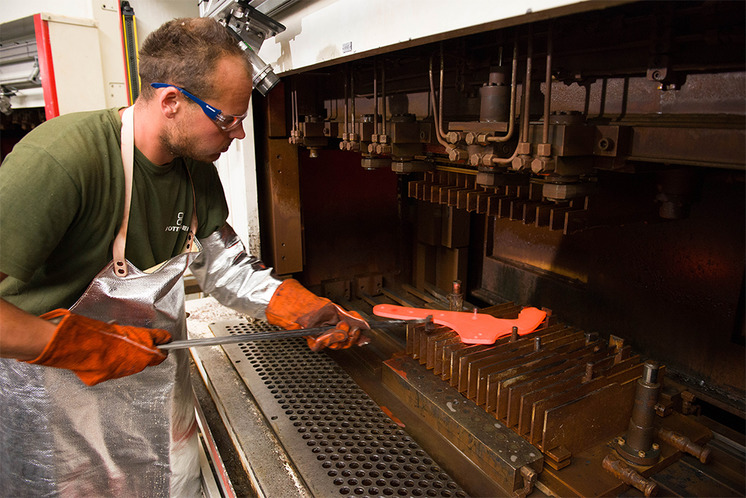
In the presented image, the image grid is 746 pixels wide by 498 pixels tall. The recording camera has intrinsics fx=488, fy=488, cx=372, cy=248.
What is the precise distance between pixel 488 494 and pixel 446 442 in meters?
0.18

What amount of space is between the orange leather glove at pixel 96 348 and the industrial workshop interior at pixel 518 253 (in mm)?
339

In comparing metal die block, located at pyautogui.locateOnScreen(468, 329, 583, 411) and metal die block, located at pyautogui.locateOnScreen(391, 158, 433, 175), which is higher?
metal die block, located at pyautogui.locateOnScreen(391, 158, 433, 175)

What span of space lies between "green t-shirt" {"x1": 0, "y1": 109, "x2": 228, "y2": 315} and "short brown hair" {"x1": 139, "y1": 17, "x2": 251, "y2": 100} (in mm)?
170

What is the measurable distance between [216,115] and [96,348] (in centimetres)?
59

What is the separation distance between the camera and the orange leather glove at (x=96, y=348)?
3.35 ft

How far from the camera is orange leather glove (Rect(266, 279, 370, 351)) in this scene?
1369mm

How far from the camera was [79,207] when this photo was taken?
3.50ft

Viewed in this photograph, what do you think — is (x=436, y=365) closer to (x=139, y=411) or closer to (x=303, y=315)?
(x=303, y=315)

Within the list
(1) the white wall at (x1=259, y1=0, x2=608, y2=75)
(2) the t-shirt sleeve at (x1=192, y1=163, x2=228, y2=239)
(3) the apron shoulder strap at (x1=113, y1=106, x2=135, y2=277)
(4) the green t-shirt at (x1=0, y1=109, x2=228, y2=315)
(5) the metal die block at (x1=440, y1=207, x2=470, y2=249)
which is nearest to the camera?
(1) the white wall at (x1=259, y1=0, x2=608, y2=75)

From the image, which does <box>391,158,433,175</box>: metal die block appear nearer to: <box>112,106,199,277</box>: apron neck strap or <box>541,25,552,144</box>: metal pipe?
<box>541,25,552,144</box>: metal pipe

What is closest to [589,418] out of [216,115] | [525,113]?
[525,113]

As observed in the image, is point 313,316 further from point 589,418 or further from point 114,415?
point 589,418

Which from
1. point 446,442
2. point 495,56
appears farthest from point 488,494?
point 495,56

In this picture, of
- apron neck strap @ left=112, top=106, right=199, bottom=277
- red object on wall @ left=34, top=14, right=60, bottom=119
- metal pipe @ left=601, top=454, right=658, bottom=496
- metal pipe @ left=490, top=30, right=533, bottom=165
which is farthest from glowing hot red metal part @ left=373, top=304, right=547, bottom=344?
red object on wall @ left=34, top=14, right=60, bottom=119
